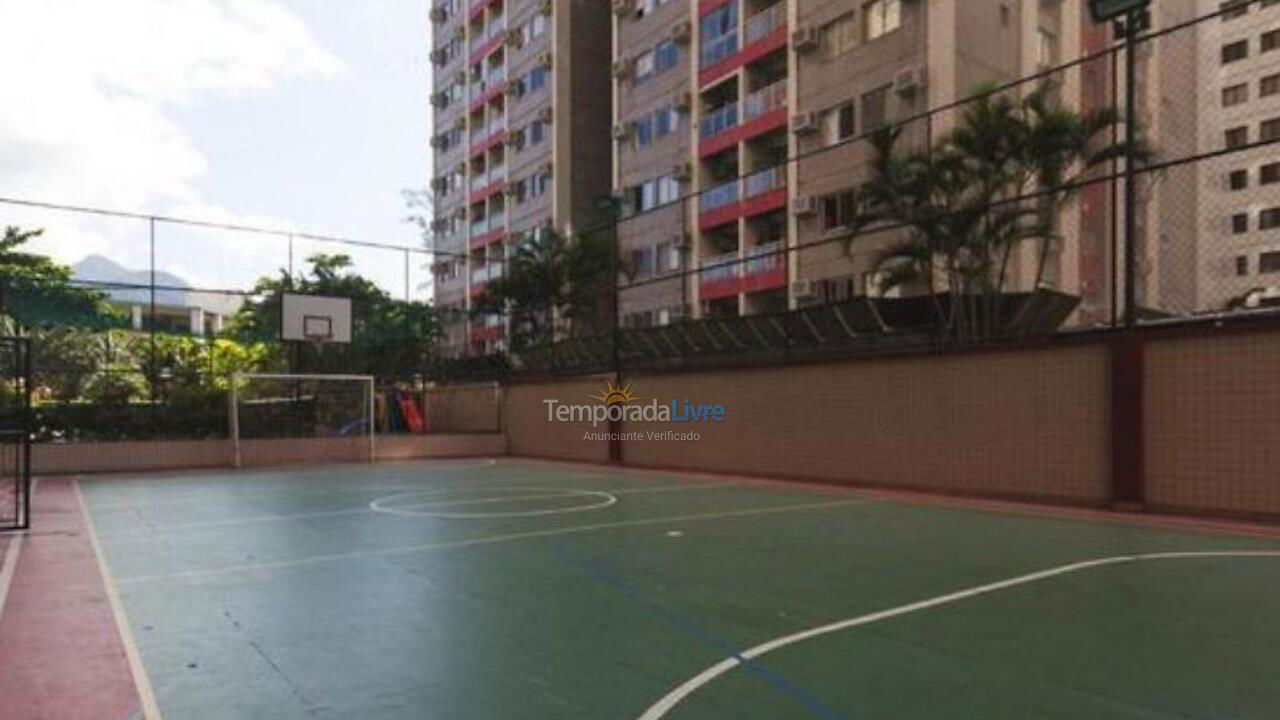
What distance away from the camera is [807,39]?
2947 centimetres

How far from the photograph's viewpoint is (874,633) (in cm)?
541

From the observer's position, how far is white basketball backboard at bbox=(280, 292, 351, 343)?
22.9 metres

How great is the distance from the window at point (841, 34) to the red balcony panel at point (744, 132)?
2565 millimetres

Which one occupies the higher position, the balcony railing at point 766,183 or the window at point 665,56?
the window at point 665,56

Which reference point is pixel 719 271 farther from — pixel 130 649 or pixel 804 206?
pixel 130 649

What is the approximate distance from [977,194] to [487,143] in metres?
42.3

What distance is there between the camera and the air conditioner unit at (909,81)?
25.4 metres

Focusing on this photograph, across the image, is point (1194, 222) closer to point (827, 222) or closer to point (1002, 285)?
point (1002, 285)

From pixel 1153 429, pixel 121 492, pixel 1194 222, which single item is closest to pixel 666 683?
pixel 1153 429

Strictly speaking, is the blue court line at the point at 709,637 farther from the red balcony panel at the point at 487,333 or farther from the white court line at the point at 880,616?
the red balcony panel at the point at 487,333

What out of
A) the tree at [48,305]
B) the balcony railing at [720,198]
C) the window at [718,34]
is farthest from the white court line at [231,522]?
the window at [718,34]

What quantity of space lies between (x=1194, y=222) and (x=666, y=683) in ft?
66.3

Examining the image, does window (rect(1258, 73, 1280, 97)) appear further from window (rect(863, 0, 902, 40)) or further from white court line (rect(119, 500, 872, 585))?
white court line (rect(119, 500, 872, 585))

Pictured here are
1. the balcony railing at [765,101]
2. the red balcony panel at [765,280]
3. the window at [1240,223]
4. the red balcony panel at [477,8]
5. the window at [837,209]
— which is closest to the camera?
the window at [1240,223]
